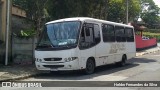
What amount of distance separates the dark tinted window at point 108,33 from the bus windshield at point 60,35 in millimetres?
2594

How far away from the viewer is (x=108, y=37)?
18.5 m

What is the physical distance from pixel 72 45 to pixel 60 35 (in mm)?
871

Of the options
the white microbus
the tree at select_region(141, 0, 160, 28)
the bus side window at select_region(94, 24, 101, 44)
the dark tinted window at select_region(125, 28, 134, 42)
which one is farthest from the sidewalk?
the tree at select_region(141, 0, 160, 28)

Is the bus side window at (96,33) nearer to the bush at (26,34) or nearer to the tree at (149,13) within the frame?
the bush at (26,34)

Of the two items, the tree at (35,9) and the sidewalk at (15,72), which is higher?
the tree at (35,9)

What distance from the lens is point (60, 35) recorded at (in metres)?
15.6

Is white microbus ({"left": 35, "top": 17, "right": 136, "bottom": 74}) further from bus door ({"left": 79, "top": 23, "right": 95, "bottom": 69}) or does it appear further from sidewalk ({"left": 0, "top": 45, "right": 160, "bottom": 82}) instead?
sidewalk ({"left": 0, "top": 45, "right": 160, "bottom": 82})

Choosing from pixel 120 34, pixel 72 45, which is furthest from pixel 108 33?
pixel 72 45

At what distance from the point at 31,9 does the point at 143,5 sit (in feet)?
340

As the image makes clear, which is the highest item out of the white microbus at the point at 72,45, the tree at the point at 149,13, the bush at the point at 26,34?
the tree at the point at 149,13

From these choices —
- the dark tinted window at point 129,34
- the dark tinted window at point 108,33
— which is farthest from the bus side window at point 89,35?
the dark tinted window at point 129,34

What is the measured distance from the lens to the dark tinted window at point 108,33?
1799cm

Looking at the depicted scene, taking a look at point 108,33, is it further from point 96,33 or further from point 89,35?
point 89,35

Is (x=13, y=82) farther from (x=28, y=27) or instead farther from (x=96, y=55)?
(x=28, y=27)
